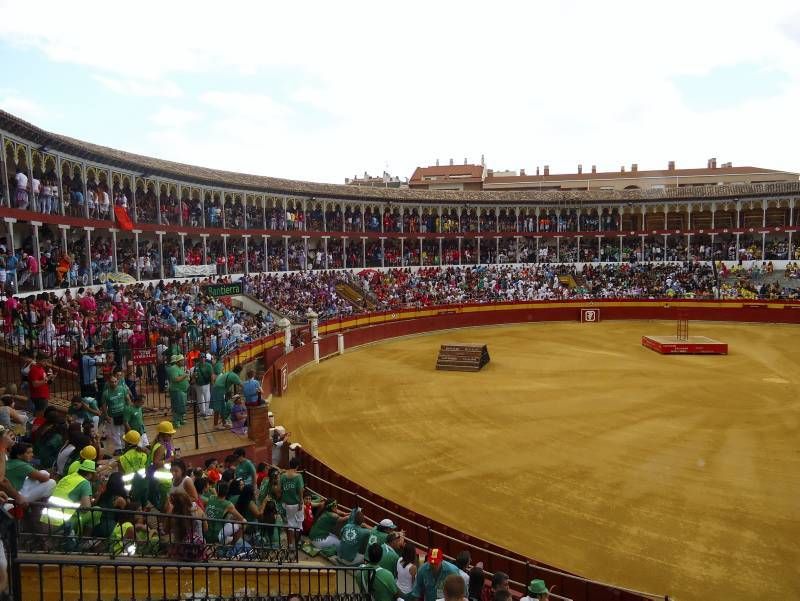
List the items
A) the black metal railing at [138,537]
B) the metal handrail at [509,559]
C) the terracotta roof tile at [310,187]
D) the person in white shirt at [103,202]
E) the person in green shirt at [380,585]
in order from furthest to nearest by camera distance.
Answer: the person in white shirt at [103,202] < the terracotta roof tile at [310,187] < the metal handrail at [509,559] < the person in green shirt at [380,585] < the black metal railing at [138,537]

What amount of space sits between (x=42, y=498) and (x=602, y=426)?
44.6 ft

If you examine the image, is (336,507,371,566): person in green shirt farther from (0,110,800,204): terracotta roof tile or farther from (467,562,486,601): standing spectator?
(0,110,800,204): terracotta roof tile

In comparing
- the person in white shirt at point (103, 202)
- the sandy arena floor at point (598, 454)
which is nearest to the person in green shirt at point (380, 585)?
the sandy arena floor at point (598, 454)

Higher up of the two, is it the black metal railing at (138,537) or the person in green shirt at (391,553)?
the black metal railing at (138,537)

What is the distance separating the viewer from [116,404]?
10414mm

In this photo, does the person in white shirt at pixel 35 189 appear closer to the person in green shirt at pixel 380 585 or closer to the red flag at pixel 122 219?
the red flag at pixel 122 219

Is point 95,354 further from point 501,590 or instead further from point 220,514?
point 501,590

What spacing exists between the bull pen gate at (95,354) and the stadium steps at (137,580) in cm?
568

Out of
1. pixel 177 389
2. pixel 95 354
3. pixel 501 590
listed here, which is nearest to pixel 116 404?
pixel 177 389

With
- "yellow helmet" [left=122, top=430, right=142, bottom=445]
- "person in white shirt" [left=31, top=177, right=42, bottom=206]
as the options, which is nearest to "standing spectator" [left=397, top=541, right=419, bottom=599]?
"yellow helmet" [left=122, top=430, right=142, bottom=445]

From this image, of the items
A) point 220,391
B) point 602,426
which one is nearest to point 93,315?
point 220,391

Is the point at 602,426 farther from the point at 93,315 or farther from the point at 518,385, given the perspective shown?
the point at 93,315

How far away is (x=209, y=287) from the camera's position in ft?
84.6

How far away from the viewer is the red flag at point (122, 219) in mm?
27469
